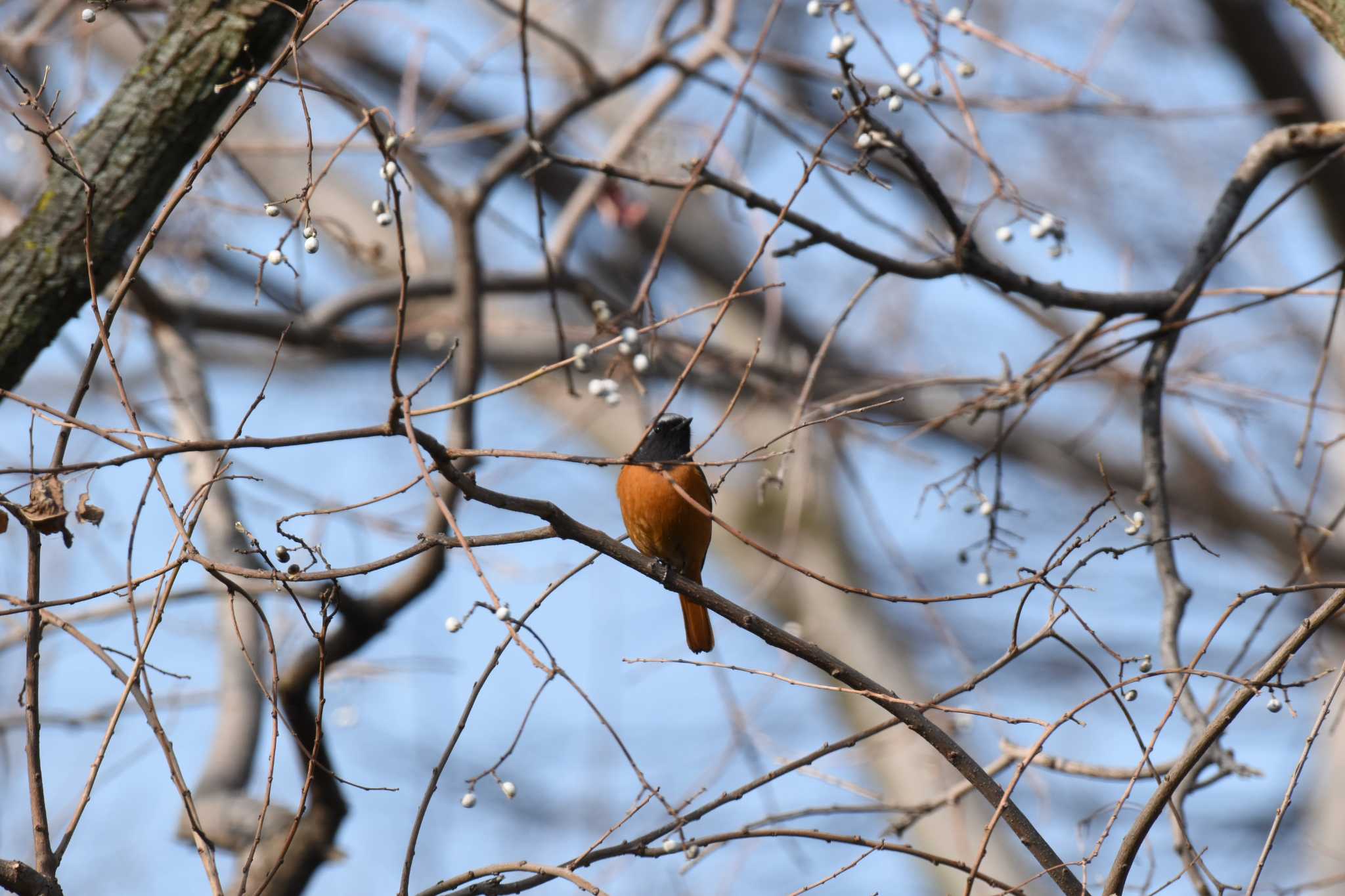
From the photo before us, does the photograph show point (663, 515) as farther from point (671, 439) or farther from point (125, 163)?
point (125, 163)

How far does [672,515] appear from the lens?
3965 mm

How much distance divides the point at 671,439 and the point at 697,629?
0.71 metres

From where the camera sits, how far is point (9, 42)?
14.7ft

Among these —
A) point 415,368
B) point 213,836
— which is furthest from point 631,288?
point 213,836

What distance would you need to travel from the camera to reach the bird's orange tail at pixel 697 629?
14.4 ft

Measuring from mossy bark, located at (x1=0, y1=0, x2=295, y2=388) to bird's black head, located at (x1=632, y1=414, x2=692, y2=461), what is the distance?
1.72 m

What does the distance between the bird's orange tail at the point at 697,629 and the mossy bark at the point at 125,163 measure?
2.22m

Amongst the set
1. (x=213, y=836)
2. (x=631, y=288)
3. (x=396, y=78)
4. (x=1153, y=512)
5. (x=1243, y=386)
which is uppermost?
(x=396, y=78)

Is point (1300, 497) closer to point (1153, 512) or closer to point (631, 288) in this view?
point (631, 288)

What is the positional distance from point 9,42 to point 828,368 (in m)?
3.96

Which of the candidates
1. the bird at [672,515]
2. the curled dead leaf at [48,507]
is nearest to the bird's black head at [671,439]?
the bird at [672,515]

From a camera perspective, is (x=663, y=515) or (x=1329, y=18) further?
(x=663, y=515)

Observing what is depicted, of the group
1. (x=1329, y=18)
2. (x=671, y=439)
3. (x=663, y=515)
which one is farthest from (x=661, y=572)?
(x=1329, y=18)

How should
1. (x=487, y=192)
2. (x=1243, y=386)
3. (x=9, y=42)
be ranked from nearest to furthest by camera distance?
1. (x=1243, y=386)
2. (x=9, y=42)
3. (x=487, y=192)
